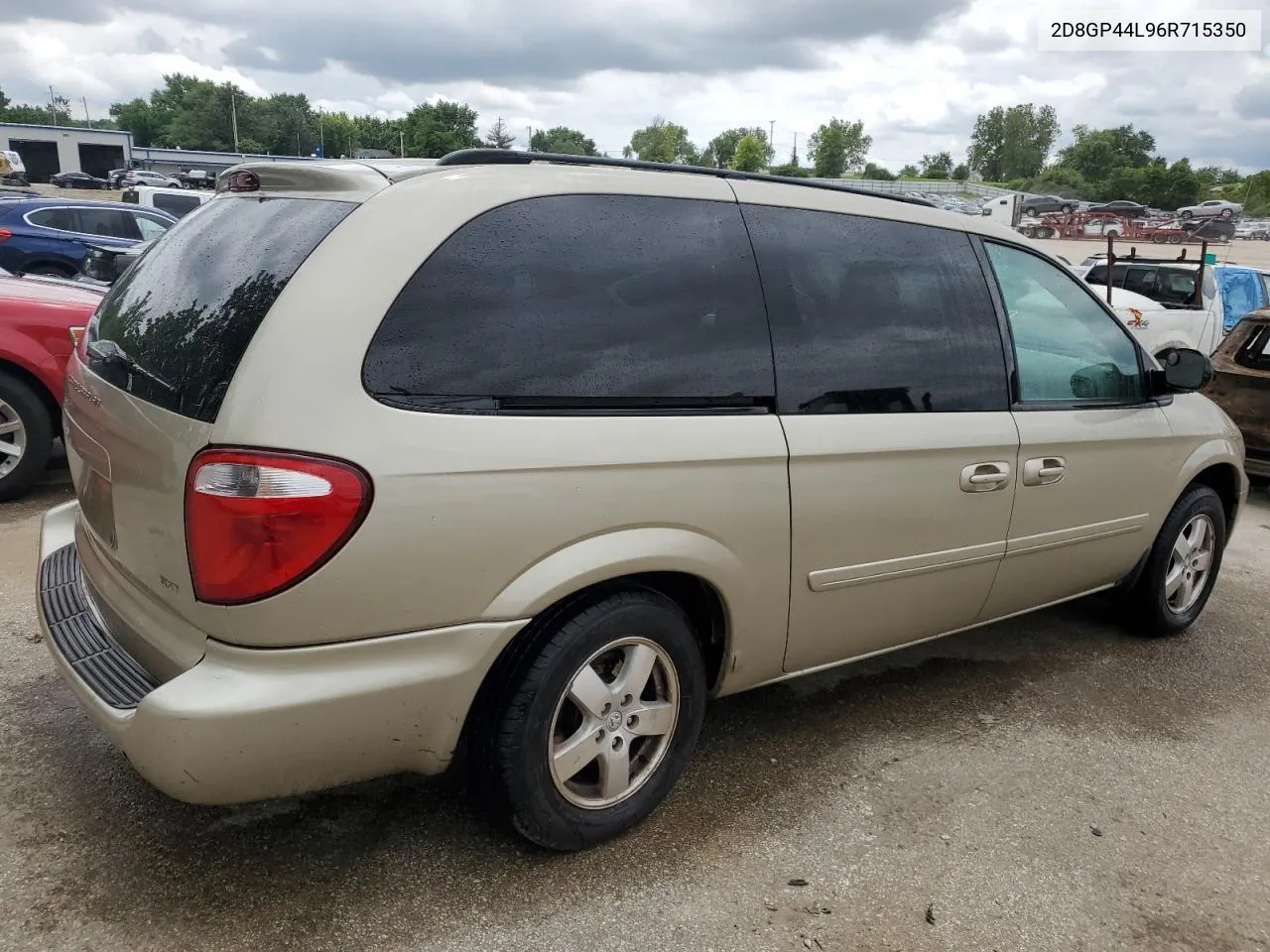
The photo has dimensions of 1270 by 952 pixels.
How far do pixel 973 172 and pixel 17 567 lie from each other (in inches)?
5262

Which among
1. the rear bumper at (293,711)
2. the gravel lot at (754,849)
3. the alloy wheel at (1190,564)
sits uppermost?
the rear bumper at (293,711)

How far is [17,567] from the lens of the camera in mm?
4352

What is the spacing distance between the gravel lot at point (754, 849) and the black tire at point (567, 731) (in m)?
0.13

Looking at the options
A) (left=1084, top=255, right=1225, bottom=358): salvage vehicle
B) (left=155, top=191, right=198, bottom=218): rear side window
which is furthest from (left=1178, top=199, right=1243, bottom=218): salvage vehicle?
(left=155, top=191, right=198, bottom=218): rear side window

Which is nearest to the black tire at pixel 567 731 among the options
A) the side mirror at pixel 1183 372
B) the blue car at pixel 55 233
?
the side mirror at pixel 1183 372

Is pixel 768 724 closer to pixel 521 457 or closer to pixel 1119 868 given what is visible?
pixel 1119 868

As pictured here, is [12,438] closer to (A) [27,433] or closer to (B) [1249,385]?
(A) [27,433]

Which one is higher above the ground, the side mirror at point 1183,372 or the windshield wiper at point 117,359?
the windshield wiper at point 117,359

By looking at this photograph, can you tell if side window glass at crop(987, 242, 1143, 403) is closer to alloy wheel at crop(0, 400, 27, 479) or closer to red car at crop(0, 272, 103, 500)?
red car at crop(0, 272, 103, 500)

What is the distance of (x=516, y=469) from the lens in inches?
85.0

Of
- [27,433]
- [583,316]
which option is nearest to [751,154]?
[27,433]

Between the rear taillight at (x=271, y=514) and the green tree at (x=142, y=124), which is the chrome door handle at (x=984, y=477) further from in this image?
the green tree at (x=142, y=124)

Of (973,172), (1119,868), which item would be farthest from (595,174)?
(973,172)

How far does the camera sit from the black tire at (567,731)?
7.52 feet
